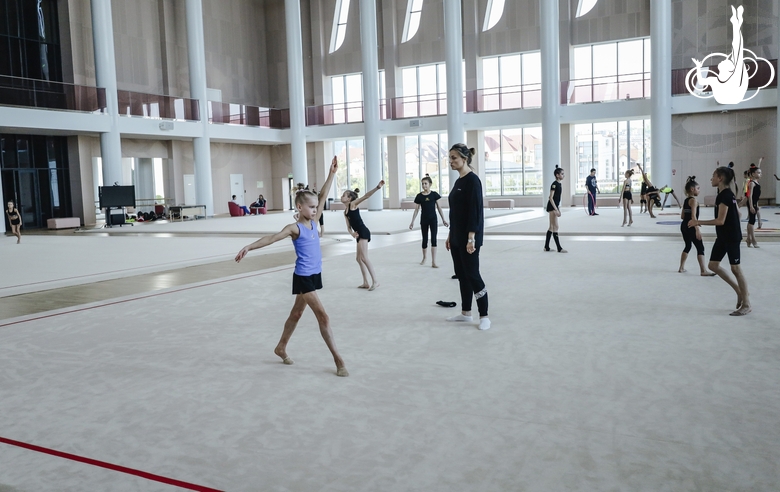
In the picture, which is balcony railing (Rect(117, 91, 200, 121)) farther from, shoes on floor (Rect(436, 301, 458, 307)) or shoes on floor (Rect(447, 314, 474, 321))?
shoes on floor (Rect(447, 314, 474, 321))

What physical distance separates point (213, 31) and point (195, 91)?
6.86m

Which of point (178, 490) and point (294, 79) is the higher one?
point (294, 79)

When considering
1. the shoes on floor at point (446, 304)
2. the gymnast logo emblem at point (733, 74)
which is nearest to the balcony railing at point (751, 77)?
the gymnast logo emblem at point (733, 74)

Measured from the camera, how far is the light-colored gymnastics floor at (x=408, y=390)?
3.59 meters

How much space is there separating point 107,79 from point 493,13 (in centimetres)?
2024

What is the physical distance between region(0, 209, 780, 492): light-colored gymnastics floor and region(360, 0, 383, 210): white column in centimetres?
2564

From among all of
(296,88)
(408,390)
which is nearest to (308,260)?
(408,390)

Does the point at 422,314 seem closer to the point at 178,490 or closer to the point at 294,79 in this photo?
the point at 178,490

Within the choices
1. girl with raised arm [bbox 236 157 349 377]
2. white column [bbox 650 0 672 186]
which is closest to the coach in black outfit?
girl with raised arm [bbox 236 157 349 377]

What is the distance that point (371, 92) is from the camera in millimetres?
34969

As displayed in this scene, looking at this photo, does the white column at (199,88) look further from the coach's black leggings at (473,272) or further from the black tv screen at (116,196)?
the coach's black leggings at (473,272)

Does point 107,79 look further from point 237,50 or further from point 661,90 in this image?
point 661,90

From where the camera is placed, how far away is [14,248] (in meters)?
19.3

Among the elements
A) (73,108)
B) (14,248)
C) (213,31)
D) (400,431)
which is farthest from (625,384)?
(213,31)
